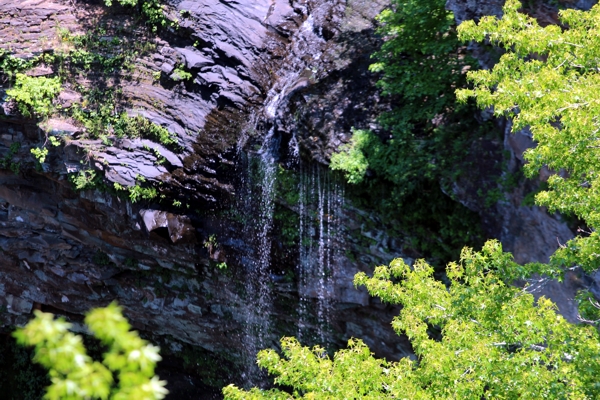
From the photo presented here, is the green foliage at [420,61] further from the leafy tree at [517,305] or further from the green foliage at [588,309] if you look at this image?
the green foliage at [588,309]

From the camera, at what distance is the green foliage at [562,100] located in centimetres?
487

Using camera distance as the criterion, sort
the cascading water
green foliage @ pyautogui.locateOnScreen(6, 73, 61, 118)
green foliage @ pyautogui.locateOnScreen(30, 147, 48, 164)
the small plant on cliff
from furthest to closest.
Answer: the small plant on cliff → green foliage @ pyautogui.locateOnScreen(6, 73, 61, 118) → green foliage @ pyautogui.locateOnScreen(30, 147, 48, 164) → the cascading water

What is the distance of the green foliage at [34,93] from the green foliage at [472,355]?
7.83 meters

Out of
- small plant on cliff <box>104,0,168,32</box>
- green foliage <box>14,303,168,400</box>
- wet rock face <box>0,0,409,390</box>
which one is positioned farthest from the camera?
small plant on cliff <box>104,0,168,32</box>

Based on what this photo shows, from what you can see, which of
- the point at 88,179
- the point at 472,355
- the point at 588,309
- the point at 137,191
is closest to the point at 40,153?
the point at 88,179

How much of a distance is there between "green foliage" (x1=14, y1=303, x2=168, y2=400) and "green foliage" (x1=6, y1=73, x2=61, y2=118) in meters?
9.87

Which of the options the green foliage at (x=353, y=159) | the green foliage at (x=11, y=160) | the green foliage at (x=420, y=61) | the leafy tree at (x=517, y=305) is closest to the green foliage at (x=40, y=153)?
the green foliage at (x=11, y=160)

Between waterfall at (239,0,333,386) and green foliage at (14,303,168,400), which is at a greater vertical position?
green foliage at (14,303,168,400)

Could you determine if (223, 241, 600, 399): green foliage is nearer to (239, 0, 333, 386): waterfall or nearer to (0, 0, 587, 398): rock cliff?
(0, 0, 587, 398): rock cliff

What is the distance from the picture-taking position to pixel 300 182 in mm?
9828

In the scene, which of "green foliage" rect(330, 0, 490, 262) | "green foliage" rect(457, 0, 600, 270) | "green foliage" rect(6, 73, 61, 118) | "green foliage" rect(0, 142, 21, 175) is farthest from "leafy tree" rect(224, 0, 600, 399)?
"green foliage" rect(0, 142, 21, 175)

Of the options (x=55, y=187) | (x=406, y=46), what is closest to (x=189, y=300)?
(x=55, y=187)

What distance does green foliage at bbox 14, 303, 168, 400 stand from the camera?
2045 millimetres

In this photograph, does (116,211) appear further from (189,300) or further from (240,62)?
(240,62)
